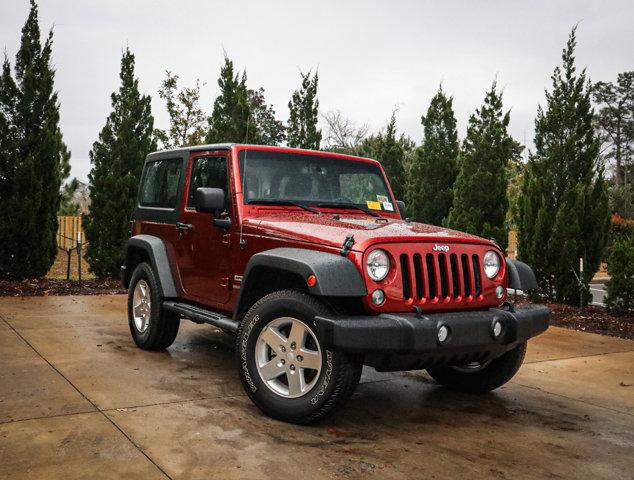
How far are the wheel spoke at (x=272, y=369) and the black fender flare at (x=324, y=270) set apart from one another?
0.61 metres

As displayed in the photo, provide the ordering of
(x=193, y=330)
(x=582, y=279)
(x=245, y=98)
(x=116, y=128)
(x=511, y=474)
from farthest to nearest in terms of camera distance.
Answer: (x=245, y=98), (x=116, y=128), (x=582, y=279), (x=193, y=330), (x=511, y=474)

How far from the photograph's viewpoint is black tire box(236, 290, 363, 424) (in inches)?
146

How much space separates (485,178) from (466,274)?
748cm

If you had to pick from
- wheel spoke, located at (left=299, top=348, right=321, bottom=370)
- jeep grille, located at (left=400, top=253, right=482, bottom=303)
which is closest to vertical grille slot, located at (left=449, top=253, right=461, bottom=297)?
jeep grille, located at (left=400, top=253, right=482, bottom=303)

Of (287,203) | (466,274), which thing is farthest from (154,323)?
(466,274)

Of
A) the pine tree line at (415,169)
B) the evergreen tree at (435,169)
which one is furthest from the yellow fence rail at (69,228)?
the evergreen tree at (435,169)

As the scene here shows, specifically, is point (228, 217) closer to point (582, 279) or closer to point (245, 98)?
point (582, 279)

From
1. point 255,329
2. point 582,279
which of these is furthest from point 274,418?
point 582,279

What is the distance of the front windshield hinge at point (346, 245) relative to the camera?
376 cm

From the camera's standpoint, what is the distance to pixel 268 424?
3922 millimetres

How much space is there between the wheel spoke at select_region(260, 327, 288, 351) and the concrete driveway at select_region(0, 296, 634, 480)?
0.49 metres

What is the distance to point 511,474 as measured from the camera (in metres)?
3.29

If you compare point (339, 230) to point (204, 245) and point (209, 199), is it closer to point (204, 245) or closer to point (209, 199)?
point (209, 199)

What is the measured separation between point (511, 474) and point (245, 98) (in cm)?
1101
